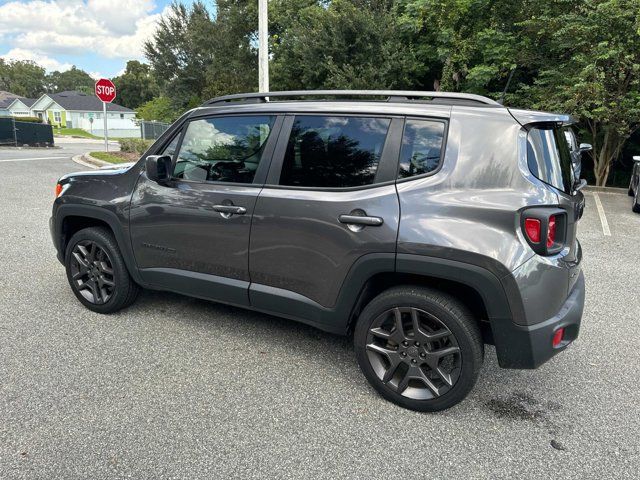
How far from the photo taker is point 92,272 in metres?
3.78

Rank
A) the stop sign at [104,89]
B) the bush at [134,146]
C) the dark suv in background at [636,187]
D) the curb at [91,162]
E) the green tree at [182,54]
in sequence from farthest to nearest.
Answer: the green tree at [182,54] → the bush at [134,146] → the stop sign at [104,89] → the curb at [91,162] → the dark suv in background at [636,187]

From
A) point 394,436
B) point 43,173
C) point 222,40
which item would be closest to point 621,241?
point 394,436

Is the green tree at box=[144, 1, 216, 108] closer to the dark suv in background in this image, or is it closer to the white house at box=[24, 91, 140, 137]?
the dark suv in background

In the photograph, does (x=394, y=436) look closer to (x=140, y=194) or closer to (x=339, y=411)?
(x=339, y=411)

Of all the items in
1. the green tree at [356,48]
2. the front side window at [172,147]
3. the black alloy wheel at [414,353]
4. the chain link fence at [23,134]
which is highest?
the green tree at [356,48]

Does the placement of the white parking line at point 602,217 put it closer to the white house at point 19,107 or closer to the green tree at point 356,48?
the green tree at point 356,48

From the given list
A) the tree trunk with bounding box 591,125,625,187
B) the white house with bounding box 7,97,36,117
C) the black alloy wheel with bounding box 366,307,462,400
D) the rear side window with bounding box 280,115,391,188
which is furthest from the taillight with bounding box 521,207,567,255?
the white house with bounding box 7,97,36,117

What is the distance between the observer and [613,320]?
3.99 m

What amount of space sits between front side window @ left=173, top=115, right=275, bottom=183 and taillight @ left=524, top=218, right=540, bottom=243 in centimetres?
173

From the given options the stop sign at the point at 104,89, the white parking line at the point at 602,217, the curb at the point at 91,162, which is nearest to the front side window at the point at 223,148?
the white parking line at the point at 602,217

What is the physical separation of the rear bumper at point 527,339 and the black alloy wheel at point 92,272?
2.99 m

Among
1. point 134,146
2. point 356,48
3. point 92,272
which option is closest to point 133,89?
point 134,146

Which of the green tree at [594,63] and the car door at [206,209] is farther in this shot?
the green tree at [594,63]

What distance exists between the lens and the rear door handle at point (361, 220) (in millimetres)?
2553
